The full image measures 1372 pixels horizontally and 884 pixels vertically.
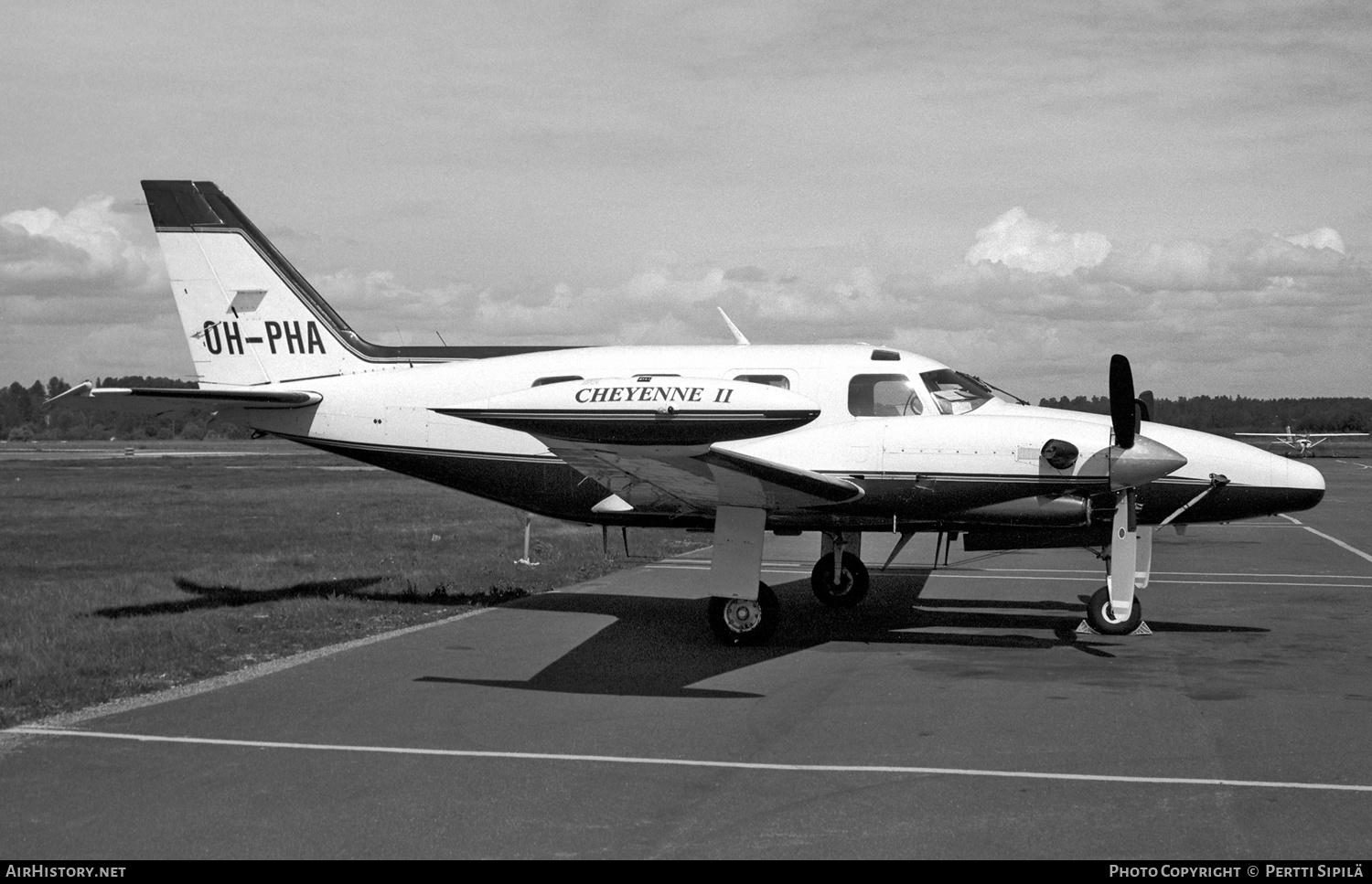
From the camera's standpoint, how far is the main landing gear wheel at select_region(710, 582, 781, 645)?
12.0 metres

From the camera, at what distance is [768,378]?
13.2 metres

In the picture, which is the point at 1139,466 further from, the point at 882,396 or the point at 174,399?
the point at 174,399

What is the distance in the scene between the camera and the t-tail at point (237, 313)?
1548 centimetres

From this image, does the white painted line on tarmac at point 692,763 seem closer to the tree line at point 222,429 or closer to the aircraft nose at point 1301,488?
the aircraft nose at point 1301,488

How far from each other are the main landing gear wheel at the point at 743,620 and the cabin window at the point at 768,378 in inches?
89.4

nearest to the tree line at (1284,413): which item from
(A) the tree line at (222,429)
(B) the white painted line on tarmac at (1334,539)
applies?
(A) the tree line at (222,429)

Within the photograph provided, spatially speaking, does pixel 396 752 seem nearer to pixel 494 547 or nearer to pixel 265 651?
pixel 265 651

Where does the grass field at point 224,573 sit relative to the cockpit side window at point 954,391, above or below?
below

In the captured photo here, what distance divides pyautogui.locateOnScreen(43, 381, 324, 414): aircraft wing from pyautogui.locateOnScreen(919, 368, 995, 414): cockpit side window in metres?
7.25

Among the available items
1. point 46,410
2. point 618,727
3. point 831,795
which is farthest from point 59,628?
point 831,795

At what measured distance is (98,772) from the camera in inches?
283

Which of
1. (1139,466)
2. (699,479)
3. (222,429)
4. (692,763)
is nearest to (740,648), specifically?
(699,479)

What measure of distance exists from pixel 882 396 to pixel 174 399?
788 cm

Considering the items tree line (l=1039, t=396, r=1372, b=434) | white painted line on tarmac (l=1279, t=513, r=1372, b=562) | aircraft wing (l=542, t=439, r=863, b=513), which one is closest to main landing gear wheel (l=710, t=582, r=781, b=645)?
aircraft wing (l=542, t=439, r=863, b=513)
